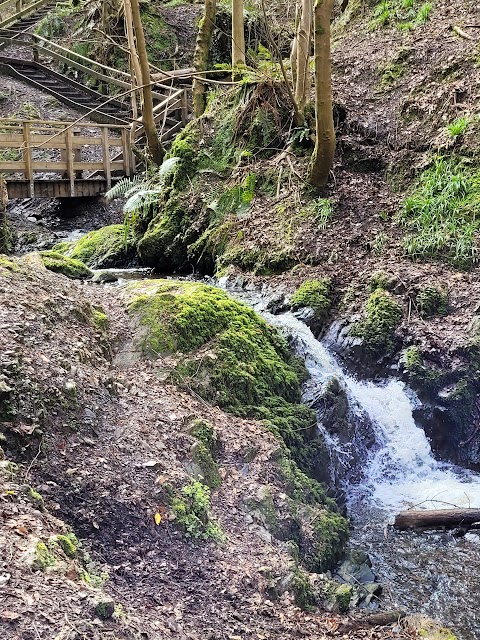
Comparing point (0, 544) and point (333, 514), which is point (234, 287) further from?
point (0, 544)

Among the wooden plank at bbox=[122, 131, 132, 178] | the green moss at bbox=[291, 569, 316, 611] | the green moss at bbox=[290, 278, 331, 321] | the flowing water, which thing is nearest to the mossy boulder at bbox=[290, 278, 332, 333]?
the green moss at bbox=[290, 278, 331, 321]

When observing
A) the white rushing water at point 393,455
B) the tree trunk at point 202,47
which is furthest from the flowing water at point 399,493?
the tree trunk at point 202,47

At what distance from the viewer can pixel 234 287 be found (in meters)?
10.0

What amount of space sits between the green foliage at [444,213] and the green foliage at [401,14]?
5.46 meters

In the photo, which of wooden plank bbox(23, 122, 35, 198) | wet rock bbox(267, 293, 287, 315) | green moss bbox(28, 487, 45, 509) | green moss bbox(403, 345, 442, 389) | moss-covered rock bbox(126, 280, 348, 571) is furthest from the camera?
wooden plank bbox(23, 122, 35, 198)

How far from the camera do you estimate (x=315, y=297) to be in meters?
8.91

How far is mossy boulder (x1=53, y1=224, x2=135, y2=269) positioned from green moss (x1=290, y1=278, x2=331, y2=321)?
4946 millimetres

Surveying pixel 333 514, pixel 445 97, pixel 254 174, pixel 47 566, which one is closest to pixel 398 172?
pixel 445 97

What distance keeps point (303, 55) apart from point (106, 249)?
210 inches

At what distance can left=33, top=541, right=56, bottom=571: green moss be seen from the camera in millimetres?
3266

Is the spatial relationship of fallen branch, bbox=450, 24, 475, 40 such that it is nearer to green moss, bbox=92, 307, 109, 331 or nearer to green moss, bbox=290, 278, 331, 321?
green moss, bbox=290, 278, 331, 321

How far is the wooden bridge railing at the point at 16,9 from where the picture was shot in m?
26.6

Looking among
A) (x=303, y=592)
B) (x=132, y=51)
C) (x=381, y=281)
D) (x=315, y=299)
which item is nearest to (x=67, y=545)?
(x=303, y=592)

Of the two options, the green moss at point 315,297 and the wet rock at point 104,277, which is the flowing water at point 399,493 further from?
the wet rock at point 104,277
